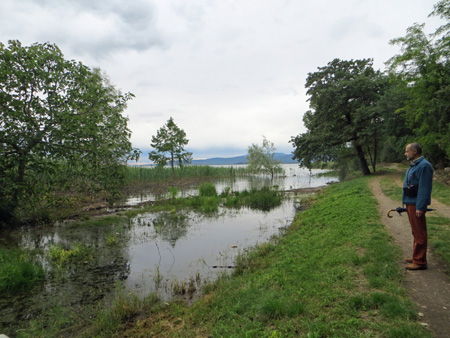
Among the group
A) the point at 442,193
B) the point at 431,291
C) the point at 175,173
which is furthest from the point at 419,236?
the point at 175,173

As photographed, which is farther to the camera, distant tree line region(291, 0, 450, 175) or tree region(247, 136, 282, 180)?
tree region(247, 136, 282, 180)

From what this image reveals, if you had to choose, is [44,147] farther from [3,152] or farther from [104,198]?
[104,198]

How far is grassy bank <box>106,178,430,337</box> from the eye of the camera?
326 cm

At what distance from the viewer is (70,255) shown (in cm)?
814

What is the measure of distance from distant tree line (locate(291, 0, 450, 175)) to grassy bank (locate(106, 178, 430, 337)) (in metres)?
12.9

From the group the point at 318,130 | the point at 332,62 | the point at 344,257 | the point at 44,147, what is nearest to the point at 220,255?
the point at 344,257

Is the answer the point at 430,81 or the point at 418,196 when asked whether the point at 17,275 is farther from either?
the point at 430,81

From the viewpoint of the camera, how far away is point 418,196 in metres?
4.30

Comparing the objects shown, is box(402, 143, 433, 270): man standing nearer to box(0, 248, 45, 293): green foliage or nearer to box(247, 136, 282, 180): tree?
box(0, 248, 45, 293): green foliage

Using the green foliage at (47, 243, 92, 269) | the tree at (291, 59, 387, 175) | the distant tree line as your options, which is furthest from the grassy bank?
the tree at (291, 59, 387, 175)

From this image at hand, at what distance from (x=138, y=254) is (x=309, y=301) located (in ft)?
20.3

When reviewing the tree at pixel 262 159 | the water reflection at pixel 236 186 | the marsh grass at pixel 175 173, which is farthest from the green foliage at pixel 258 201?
the tree at pixel 262 159

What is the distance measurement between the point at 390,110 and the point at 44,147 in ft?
73.9

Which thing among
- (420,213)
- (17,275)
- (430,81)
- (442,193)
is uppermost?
(430,81)
